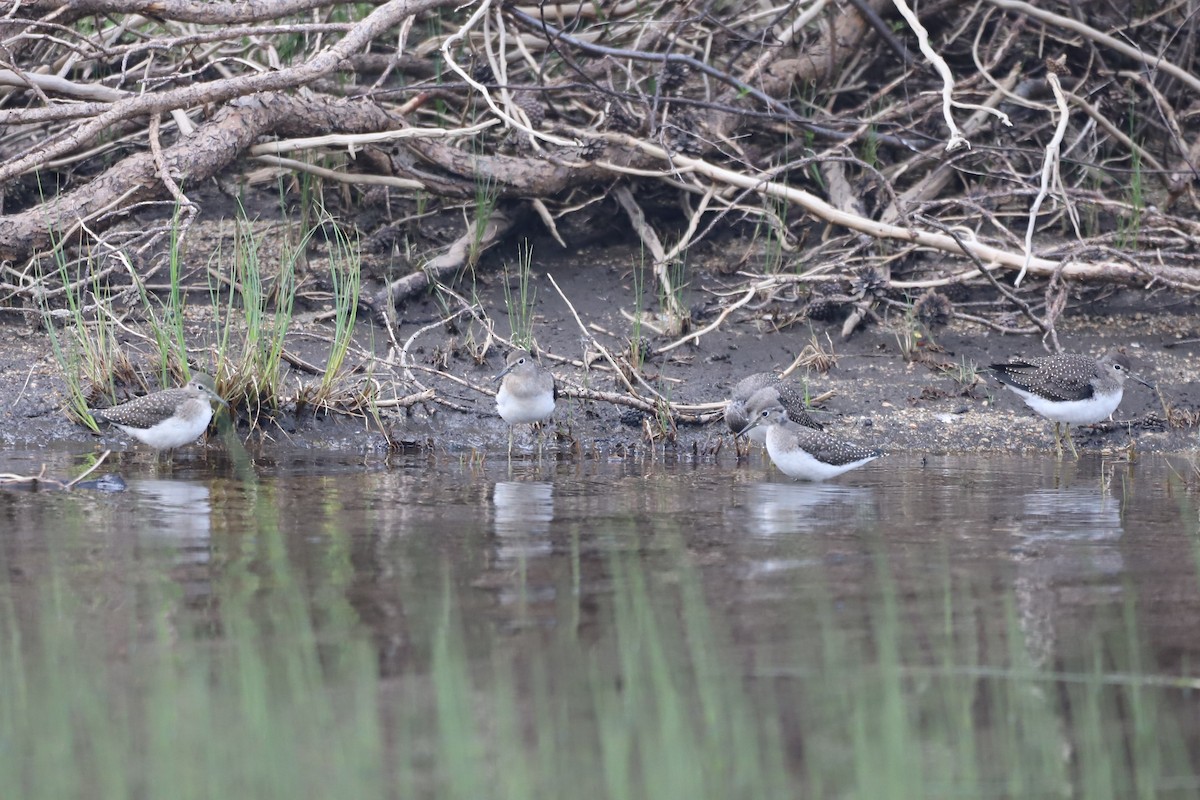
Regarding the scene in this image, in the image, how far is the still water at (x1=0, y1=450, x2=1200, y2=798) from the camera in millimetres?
3756

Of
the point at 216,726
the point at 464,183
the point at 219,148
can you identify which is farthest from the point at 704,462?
the point at 216,726

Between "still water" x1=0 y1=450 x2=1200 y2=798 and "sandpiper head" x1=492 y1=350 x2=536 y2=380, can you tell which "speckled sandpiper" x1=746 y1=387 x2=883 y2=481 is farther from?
"sandpiper head" x1=492 y1=350 x2=536 y2=380

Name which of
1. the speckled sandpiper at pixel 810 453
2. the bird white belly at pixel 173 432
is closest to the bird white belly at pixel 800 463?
the speckled sandpiper at pixel 810 453

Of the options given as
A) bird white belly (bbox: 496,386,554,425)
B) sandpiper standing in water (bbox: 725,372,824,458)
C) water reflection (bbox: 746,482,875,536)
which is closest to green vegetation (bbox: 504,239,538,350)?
bird white belly (bbox: 496,386,554,425)

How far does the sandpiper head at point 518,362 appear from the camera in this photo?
8797 mm

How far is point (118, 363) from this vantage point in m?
9.20

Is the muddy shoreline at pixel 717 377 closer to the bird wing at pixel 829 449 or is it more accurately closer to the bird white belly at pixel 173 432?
the bird white belly at pixel 173 432

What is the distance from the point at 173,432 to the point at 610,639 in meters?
4.21

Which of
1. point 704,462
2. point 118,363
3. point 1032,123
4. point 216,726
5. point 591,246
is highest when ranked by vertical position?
point 1032,123

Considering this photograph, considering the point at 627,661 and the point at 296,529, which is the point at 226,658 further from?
the point at 296,529

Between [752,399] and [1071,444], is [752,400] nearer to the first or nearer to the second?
[752,399]

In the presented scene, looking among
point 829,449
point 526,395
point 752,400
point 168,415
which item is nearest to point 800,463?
point 829,449

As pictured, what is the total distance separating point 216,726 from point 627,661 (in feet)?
4.05

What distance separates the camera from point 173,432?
815 centimetres
